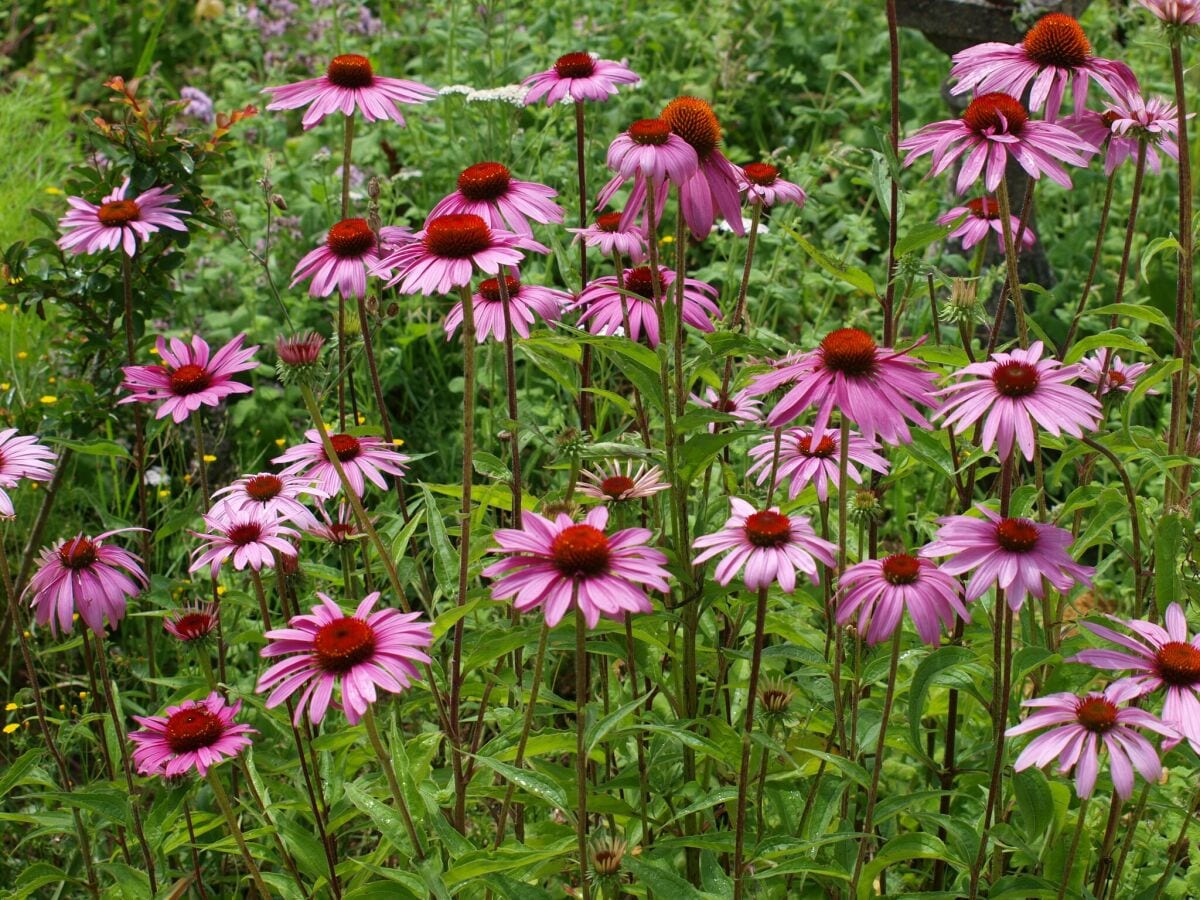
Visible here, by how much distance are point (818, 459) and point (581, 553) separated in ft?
1.94

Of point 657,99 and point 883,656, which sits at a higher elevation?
point 657,99

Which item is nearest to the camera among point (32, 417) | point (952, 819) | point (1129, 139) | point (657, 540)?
point (952, 819)

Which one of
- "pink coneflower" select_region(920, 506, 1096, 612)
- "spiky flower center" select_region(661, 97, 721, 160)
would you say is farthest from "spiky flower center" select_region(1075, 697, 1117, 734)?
"spiky flower center" select_region(661, 97, 721, 160)

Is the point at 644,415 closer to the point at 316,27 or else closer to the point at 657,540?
the point at 657,540

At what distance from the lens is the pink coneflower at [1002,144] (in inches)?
59.5

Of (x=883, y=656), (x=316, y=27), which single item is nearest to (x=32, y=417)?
(x=883, y=656)

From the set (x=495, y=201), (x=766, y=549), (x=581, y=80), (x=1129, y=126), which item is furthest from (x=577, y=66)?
(x=766, y=549)

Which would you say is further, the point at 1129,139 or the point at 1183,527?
the point at 1129,139

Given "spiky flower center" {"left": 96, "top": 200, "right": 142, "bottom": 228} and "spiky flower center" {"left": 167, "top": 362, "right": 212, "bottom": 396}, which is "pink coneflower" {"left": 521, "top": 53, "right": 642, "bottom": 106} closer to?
"spiky flower center" {"left": 167, "top": 362, "right": 212, "bottom": 396}

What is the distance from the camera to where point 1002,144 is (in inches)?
60.4

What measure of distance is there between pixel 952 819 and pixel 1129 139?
104cm

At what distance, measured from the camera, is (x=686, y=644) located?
163cm

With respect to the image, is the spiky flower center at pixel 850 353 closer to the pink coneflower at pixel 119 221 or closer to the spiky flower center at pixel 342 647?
the spiky flower center at pixel 342 647

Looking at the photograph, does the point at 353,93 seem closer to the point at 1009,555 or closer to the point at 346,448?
the point at 346,448
